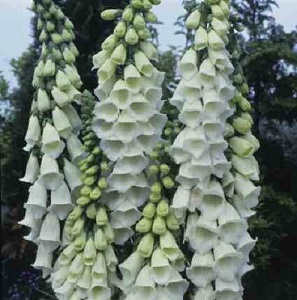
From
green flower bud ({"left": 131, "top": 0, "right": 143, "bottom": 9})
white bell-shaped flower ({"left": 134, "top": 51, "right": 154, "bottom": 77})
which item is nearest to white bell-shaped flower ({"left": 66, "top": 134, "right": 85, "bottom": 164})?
white bell-shaped flower ({"left": 134, "top": 51, "right": 154, "bottom": 77})

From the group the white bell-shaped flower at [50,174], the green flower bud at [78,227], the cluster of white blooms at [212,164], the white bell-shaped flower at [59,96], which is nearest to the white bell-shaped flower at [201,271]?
the cluster of white blooms at [212,164]

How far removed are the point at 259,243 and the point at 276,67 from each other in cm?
91

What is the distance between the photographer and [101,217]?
206cm

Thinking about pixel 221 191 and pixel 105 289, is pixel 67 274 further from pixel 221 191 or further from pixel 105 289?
pixel 221 191

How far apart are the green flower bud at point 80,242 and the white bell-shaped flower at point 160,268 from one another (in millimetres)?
206

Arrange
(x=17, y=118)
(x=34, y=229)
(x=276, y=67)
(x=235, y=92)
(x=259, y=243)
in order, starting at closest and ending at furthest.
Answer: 1. (x=235, y=92)
2. (x=34, y=229)
3. (x=259, y=243)
4. (x=276, y=67)
5. (x=17, y=118)

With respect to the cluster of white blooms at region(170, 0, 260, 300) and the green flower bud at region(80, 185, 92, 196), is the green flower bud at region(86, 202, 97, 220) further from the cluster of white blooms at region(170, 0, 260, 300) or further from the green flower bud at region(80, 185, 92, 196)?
the cluster of white blooms at region(170, 0, 260, 300)

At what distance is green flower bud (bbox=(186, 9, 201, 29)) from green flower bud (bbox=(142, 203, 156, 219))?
0.47 meters

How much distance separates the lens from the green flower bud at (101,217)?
2.06 meters

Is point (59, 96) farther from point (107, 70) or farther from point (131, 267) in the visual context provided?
point (131, 267)

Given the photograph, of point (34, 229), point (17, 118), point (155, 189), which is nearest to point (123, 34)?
point (155, 189)

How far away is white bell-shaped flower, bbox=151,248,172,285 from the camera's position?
198 cm

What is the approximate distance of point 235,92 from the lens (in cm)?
205

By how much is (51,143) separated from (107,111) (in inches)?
7.9
